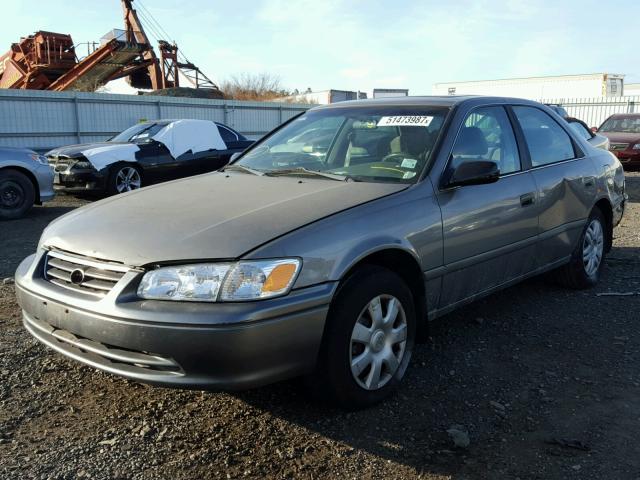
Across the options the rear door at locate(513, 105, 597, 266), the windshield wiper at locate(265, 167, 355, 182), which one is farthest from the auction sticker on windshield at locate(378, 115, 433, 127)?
the rear door at locate(513, 105, 597, 266)

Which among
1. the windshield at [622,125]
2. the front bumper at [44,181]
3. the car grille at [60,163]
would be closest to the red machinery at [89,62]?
the car grille at [60,163]

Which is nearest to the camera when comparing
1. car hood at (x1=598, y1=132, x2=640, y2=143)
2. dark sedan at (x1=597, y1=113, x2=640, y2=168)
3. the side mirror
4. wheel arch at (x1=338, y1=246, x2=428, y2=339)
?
wheel arch at (x1=338, y1=246, x2=428, y2=339)

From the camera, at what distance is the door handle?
3967 millimetres

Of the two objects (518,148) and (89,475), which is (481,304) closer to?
(518,148)

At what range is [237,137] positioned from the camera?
12086mm

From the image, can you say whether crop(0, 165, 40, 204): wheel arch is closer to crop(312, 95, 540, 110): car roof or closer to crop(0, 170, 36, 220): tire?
crop(0, 170, 36, 220): tire

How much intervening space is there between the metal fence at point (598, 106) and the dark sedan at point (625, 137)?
1052 cm

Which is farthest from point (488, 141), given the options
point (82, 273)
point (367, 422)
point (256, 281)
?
point (82, 273)

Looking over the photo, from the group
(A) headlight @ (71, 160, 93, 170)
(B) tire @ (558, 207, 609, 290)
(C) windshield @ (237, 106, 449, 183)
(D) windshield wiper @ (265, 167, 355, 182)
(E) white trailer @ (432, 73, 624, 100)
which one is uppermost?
(E) white trailer @ (432, 73, 624, 100)

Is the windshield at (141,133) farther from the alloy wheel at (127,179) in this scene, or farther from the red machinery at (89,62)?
the red machinery at (89,62)

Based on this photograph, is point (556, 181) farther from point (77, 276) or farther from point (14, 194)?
point (14, 194)

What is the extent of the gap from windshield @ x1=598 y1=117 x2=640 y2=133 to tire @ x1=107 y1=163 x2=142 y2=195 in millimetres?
12998

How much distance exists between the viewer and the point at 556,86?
31.5 m

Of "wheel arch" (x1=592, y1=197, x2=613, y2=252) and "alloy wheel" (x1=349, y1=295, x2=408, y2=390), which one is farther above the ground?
"wheel arch" (x1=592, y1=197, x2=613, y2=252)
